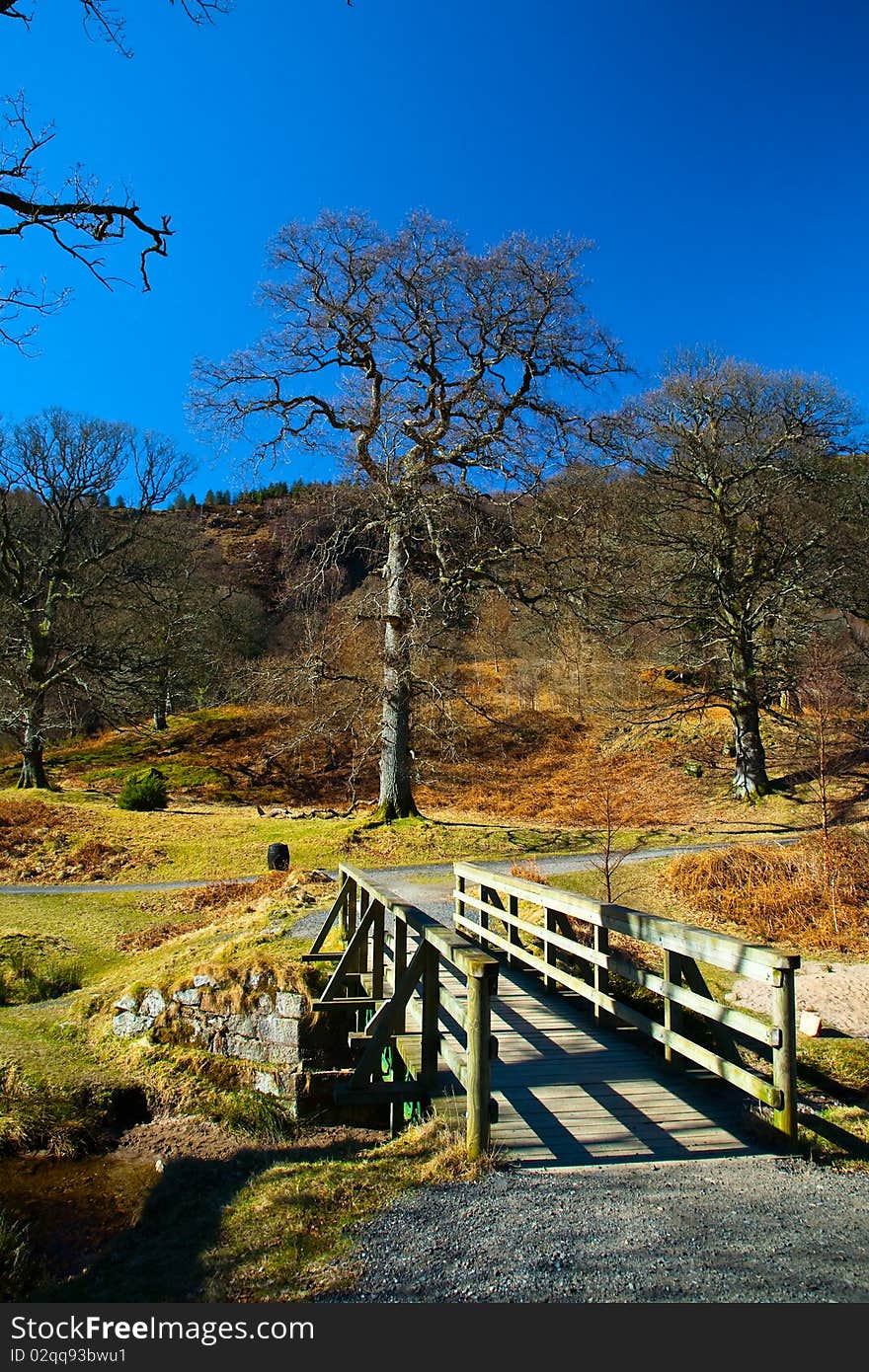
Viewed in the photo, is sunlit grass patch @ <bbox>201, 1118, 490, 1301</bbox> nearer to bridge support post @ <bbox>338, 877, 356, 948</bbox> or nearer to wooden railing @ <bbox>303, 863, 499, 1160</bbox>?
wooden railing @ <bbox>303, 863, 499, 1160</bbox>

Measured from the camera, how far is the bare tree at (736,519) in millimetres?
20719

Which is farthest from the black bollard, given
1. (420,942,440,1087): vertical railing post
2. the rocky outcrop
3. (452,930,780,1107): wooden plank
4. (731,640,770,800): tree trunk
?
(731,640,770,800): tree trunk

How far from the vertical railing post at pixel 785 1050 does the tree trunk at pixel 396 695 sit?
14.7 metres

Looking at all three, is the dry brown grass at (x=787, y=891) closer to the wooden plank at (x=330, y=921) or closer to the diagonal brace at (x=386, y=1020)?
the wooden plank at (x=330, y=921)

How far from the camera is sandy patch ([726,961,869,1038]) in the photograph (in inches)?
287

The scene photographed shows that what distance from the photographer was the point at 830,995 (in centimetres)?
792

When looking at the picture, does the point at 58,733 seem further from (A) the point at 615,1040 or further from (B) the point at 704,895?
(A) the point at 615,1040

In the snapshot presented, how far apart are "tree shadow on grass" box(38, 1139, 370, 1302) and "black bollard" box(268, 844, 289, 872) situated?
30.5ft

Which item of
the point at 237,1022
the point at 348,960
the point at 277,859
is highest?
Result: the point at 348,960

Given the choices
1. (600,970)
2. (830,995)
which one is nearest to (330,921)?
(600,970)

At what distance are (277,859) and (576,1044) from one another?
10482 millimetres

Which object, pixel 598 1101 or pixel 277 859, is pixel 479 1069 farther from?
pixel 277 859

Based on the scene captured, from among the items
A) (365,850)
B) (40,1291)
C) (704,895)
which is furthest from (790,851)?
(40,1291)

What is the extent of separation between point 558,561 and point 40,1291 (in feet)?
56.1
